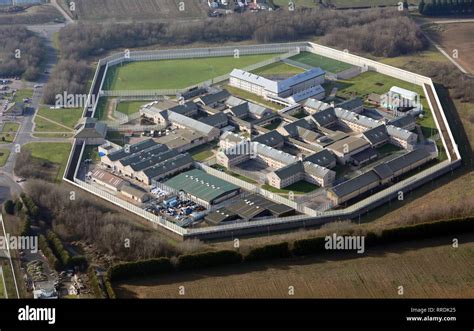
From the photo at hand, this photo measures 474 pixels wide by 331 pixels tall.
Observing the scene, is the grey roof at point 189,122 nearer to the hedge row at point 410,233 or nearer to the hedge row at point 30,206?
the hedge row at point 30,206

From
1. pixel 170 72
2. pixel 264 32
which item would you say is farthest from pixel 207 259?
pixel 264 32

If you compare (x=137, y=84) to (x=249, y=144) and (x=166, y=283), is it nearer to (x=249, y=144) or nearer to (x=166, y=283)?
(x=249, y=144)

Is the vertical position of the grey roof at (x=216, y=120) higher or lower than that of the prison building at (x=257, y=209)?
higher

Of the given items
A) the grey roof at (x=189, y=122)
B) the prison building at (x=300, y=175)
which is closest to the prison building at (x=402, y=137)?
the prison building at (x=300, y=175)

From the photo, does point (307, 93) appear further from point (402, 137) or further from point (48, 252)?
point (48, 252)

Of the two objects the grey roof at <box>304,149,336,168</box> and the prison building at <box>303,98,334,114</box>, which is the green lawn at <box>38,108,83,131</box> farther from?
the grey roof at <box>304,149,336,168</box>

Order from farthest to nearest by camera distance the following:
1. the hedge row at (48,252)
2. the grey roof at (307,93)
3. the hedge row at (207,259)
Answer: the grey roof at (307,93)
the hedge row at (48,252)
the hedge row at (207,259)

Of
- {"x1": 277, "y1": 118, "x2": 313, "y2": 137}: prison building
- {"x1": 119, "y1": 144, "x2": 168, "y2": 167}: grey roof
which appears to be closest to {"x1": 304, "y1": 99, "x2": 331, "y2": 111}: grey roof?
{"x1": 277, "y1": 118, "x2": 313, "y2": 137}: prison building
